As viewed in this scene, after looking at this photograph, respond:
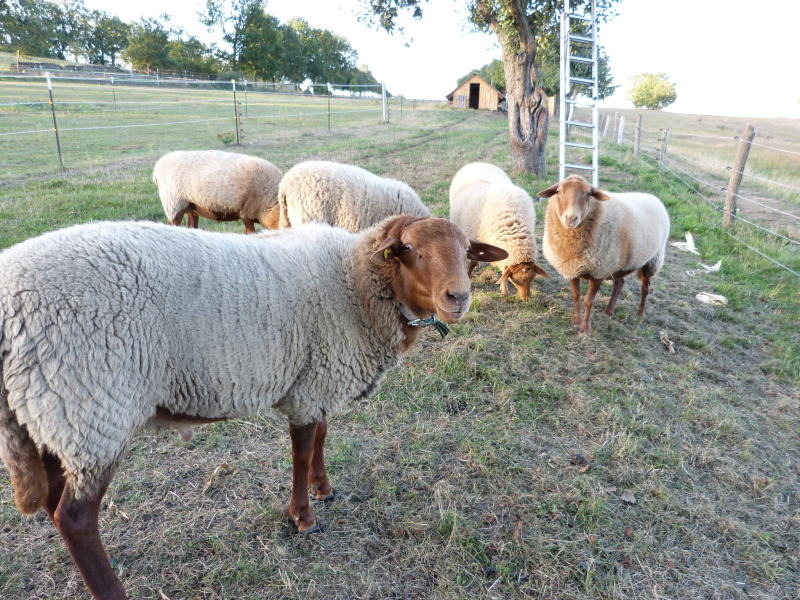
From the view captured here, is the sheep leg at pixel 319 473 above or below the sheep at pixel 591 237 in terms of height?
below

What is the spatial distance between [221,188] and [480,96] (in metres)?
47.6

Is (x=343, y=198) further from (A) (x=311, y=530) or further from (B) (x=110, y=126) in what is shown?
(B) (x=110, y=126)

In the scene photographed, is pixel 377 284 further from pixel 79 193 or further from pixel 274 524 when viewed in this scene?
pixel 79 193

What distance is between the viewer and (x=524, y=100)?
11.4 m

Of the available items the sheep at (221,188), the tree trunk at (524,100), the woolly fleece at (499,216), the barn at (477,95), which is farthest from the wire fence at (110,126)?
the barn at (477,95)

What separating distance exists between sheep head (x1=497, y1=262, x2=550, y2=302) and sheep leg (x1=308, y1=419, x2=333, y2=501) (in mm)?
3225

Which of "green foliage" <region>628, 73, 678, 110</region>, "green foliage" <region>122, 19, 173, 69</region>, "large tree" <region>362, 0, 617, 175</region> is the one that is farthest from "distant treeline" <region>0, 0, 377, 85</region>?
"large tree" <region>362, 0, 617, 175</region>

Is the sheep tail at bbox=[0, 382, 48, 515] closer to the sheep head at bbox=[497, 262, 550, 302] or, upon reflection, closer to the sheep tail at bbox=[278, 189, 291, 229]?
the sheep tail at bbox=[278, 189, 291, 229]

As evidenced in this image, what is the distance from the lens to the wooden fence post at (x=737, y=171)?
805cm

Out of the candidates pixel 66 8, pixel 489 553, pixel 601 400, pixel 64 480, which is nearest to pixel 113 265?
pixel 64 480

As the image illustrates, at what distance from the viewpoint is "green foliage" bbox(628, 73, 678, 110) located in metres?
78.0

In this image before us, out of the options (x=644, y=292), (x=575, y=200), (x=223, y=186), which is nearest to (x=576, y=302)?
→ (x=644, y=292)

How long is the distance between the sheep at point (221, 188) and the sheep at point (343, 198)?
1.41 m

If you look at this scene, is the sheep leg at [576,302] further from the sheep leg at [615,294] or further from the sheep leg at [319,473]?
the sheep leg at [319,473]
